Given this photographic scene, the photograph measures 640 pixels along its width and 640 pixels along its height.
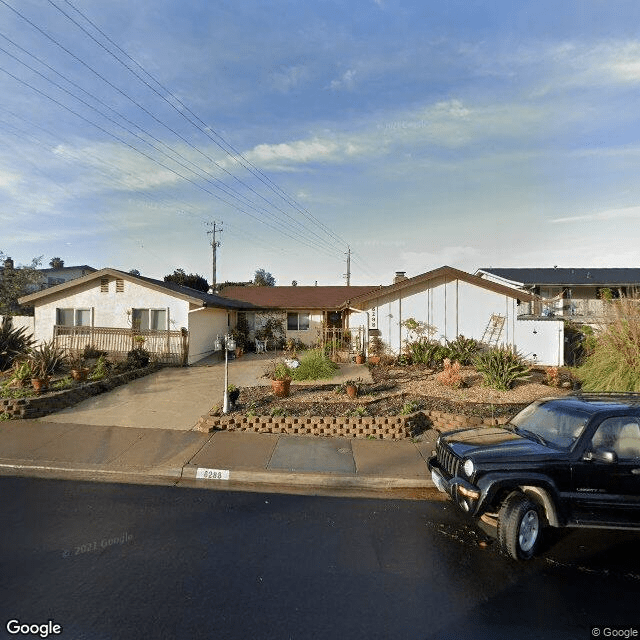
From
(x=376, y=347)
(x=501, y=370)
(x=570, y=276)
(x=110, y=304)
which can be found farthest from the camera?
(x=570, y=276)

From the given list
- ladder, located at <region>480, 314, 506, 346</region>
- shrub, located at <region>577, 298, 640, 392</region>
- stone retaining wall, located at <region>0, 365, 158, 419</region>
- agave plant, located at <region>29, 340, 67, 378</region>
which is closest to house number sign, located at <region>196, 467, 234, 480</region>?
stone retaining wall, located at <region>0, 365, 158, 419</region>

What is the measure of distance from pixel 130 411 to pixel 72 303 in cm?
1062

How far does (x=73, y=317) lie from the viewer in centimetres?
1755

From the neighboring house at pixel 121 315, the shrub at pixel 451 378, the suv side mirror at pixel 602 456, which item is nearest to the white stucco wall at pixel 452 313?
the shrub at pixel 451 378

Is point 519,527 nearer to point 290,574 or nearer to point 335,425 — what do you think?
point 290,574

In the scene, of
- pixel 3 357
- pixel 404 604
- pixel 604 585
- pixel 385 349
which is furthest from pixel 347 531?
pixel 3 357

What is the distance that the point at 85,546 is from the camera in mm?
4176

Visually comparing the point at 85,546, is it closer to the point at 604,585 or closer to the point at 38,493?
the point at 38,493

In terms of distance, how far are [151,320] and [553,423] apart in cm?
1565

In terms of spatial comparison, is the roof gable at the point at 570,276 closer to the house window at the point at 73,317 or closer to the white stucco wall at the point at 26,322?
the house window at the point at 73,317

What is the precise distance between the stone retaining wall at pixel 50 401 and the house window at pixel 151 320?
5113mm

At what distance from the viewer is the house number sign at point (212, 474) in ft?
20.6

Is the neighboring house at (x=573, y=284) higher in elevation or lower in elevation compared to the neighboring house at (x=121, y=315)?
higher

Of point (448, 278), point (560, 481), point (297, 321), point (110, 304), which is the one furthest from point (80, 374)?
point (448, 278)
